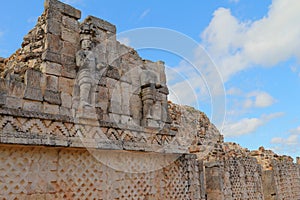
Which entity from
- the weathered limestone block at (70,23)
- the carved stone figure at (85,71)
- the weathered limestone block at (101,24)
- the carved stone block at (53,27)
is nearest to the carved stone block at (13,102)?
the carved stone figure at (85,71)

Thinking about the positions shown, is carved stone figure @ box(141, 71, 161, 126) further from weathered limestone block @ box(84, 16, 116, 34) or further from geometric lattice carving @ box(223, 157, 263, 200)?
geometric lattice carving @ box(223, 157, 263, 200)

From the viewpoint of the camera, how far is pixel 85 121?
4.82 metres

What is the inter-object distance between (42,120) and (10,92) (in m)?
0.60

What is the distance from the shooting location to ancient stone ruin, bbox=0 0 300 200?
4.16m

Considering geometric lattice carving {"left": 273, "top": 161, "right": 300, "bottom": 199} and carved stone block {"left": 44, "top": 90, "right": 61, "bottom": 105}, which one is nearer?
carved stone block {"left": 44, "top": 90, "right": 61, "bottom": 105}

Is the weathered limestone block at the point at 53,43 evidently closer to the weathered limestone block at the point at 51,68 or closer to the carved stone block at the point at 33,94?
the weathered limestone block at the point at 51,68

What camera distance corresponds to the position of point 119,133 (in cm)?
532

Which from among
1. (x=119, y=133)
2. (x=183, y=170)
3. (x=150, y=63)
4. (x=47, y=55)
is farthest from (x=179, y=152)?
(x=47, y=55)

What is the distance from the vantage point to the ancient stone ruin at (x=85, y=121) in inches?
164

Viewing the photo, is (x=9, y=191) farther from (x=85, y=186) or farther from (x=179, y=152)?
(x=179, y=152)

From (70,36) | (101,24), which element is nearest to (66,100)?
(70,36)

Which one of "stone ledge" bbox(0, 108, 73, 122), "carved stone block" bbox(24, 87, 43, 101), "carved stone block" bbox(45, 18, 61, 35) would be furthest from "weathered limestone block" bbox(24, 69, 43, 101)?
"carved stone block" bbox(45, 18, 61, 35)

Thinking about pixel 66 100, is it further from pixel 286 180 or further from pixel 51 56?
pixel 286 180

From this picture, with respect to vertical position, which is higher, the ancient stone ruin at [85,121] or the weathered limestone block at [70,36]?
the weathered limestone block at [70,36]
